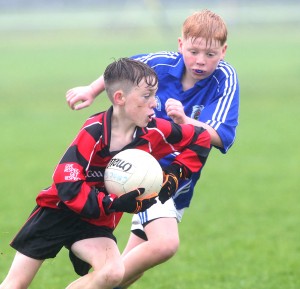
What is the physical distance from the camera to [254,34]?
162 ft

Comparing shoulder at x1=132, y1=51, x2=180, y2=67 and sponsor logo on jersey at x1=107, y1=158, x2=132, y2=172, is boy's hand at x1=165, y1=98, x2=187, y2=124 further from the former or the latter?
shoulder at x1=132, y1=51, x2=180, y2=67

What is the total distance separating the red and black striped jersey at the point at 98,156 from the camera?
5785 millimetres

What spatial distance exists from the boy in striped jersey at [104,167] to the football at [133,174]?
0.25ft

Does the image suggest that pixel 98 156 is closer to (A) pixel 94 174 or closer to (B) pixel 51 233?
(A) pixel 94 174

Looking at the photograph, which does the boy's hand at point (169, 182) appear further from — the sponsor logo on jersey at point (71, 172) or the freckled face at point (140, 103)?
the sponsor logo on jersey at point (71, 172)

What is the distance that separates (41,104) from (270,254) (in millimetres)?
16351

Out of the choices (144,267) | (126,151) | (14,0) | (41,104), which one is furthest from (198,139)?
(14,0)

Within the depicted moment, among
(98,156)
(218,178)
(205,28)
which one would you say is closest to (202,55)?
(205,28)

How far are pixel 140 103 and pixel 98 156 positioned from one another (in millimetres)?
417

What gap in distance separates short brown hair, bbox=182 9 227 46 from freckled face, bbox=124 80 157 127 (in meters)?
0.72

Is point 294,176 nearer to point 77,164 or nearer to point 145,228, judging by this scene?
point 145,228

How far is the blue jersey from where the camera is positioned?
6648mm

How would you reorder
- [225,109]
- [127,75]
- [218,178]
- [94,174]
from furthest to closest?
[218,178] < [225,109] < [94,174] < [127,75]

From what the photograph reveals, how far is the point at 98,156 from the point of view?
609cm
